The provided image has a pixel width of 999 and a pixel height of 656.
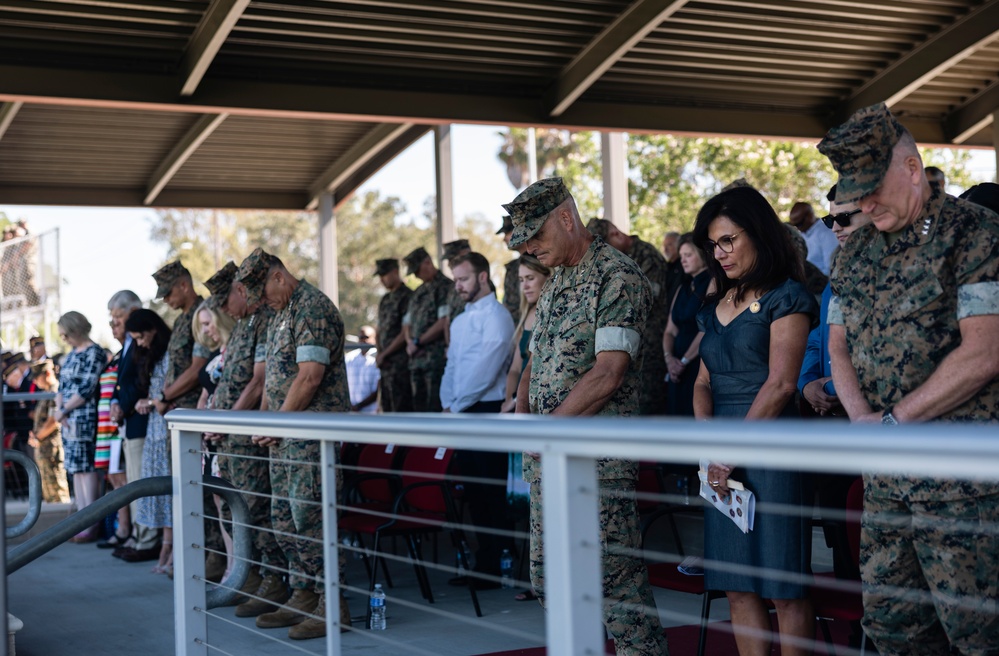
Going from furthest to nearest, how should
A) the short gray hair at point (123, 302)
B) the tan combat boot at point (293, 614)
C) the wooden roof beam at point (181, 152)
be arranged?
the wooden roof beam at point (181, 152), the short gray hair at point (123, 302), the tan combat boot at point (293, 614)

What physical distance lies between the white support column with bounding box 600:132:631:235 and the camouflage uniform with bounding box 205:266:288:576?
4.63 m

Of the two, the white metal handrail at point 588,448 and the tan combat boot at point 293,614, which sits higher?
the white metal handrail at point 588,448

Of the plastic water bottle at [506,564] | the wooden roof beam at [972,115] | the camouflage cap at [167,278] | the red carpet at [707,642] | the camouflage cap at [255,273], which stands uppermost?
the wooden roof beam at [972,115]

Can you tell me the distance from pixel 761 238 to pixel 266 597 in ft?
12.6

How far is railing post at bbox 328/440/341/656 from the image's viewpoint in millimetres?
3074

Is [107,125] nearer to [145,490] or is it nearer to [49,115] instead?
[49,115]

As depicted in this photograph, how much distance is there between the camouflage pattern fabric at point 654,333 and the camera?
7.50m

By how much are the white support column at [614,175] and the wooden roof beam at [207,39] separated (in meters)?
3.67

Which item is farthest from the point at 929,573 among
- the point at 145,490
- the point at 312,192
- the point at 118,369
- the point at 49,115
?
the point at 312,192

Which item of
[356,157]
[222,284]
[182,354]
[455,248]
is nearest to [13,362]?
[356,157]

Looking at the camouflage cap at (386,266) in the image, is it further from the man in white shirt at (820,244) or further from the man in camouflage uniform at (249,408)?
the man in white shirt at (820,244)

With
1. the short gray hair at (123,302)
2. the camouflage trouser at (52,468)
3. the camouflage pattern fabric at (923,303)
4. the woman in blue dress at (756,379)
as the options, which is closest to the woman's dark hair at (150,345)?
the short gray hair at (123,302)

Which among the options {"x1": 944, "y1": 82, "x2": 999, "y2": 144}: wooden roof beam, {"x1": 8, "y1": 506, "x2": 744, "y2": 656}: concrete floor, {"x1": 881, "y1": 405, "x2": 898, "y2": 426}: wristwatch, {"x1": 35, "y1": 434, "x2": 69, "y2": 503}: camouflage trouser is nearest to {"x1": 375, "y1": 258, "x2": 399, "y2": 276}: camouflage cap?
{"x1": 8, "y1": 506, "x2": 744, "y2": 656}: concrete floor

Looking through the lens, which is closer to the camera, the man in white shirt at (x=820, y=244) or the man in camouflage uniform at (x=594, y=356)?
the man in camouflage uniform at (x=594, y=356)
